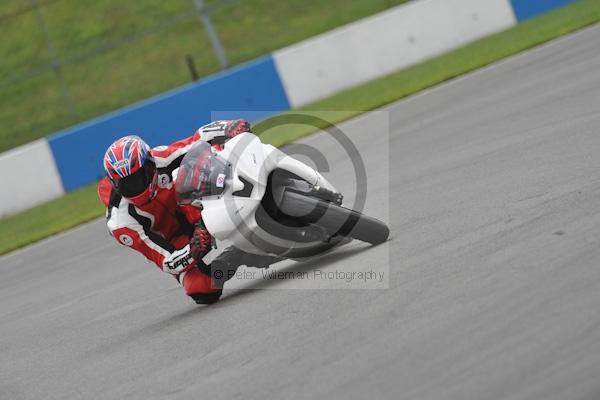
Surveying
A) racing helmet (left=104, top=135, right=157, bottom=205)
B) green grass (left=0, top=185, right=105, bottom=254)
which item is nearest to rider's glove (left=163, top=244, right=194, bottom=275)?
racing helmet (left=104, top=135, right=157, bottom=205)

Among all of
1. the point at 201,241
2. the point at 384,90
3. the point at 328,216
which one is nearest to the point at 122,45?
the point at 384,90

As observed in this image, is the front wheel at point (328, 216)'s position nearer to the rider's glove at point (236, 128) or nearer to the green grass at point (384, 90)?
the rider's glove at point (236, 128)

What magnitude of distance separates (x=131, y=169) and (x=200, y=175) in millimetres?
525

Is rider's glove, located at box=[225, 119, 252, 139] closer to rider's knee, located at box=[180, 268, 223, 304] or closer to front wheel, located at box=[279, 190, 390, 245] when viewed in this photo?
front wheel, located at box=[279, 190, 390, 245]

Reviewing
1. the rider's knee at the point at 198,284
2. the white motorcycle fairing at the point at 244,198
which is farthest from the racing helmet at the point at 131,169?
the rider's knee at the point at 198,284

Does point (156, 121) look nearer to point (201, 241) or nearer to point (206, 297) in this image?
point (206, 297)

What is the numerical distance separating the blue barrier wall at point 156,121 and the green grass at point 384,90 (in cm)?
53

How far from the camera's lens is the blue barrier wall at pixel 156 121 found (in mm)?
18391

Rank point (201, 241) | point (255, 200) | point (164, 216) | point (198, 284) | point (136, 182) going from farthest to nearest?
point (164, 216)
point (198, 284)
point (136, 182)
point (201, 241)
point (255, 200)

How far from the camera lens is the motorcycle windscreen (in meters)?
7.05

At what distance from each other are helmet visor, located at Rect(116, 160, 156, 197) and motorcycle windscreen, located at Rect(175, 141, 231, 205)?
0.31 meters

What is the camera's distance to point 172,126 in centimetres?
1844

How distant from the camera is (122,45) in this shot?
79.3 feet

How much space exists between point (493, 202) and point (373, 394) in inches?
130
